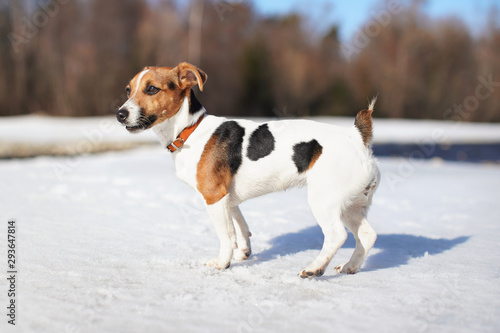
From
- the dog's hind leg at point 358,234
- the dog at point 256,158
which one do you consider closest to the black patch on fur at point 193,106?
the dog at point 256,158

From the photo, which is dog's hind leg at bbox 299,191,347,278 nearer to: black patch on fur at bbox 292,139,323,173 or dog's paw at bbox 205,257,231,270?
black patch on fur at bbox 292,139,323,173

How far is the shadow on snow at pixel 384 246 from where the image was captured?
3.78 m

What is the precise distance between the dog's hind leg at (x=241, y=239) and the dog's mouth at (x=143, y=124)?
3.36ft

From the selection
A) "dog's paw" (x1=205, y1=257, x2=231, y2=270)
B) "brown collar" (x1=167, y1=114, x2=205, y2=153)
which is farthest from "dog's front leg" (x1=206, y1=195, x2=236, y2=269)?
"brown collar" (x1=167, y1=114, x2=205, y2=153)

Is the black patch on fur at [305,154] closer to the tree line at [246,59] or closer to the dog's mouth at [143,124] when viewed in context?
the dog's mouth at [143,124]

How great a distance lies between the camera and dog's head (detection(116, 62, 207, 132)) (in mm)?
3377

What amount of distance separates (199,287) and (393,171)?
728 centimetres

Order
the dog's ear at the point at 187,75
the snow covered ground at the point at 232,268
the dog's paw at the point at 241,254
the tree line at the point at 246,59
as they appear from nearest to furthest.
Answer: the snow covered ground at the point at 232,268
the dog's ear at the point at 187,75
the dog's paw at the point at 241,254
the tree line at the point at 246,59

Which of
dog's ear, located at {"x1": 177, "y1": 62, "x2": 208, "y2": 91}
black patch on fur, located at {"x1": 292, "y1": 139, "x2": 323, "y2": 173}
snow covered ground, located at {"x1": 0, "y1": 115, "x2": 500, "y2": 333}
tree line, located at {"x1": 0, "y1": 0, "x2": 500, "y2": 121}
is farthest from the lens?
tree line, located at {"x1": 0, "y1": 0, "x2": 500, "y2": 121}

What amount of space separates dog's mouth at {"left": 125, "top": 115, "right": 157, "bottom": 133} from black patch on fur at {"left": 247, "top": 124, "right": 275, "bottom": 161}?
0.79 m

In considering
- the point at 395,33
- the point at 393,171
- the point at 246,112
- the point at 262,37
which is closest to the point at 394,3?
the point at 395,33

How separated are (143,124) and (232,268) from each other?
132 centimetres

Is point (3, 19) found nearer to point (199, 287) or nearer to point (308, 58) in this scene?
point (308, 58)

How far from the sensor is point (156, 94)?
348 centimetres
